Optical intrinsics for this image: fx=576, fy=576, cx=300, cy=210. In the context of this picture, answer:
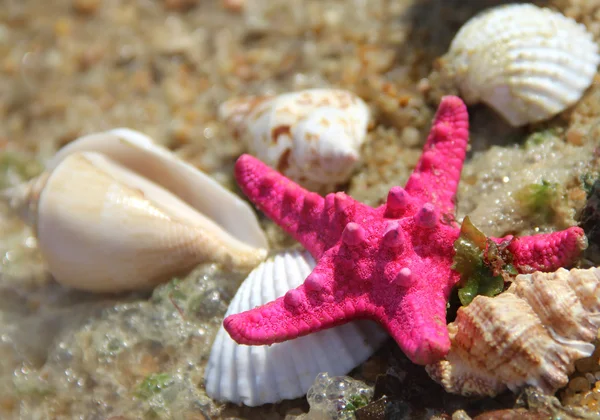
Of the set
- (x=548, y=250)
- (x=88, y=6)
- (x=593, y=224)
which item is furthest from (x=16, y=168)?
(x=593, y=224)

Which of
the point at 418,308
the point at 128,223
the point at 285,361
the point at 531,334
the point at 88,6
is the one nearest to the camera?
the point at 531,334

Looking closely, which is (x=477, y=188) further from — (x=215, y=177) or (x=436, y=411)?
(x=215, y=177)

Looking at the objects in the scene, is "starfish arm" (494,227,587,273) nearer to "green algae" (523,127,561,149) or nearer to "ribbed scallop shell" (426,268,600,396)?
"ribbed scallop shell" (426,268,600,396)

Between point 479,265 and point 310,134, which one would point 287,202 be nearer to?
point 310,134

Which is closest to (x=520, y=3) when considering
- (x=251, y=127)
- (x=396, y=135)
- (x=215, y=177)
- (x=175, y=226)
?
(x=396, y=135)

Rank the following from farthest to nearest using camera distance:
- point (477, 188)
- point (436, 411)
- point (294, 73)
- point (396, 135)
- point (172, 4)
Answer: point (172, 4) < point (294, 73) < point (396, 135) < point (477, 188) < point (436, 411)

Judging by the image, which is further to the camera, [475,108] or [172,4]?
[172,4]

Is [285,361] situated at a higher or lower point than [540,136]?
lower

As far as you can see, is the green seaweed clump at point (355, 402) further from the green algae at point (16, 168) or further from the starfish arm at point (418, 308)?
the green algae at point (16, 168)
